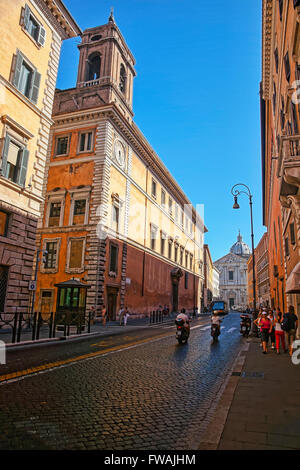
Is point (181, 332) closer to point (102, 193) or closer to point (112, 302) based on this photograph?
point (112, 302)

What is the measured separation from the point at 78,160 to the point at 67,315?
50.8 feet

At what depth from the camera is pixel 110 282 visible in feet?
80.6

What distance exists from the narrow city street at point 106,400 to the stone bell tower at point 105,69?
986 inches

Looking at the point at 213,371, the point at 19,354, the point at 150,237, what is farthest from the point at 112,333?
the point at 150,237

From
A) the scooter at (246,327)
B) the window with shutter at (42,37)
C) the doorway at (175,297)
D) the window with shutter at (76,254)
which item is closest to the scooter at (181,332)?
the scooter at (246,327)

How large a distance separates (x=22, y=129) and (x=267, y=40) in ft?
48.7

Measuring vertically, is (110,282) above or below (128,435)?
above

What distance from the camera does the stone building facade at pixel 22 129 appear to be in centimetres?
1501

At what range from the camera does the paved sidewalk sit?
136 inches

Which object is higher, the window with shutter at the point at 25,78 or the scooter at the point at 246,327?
the window with shutter at the point at 25,78

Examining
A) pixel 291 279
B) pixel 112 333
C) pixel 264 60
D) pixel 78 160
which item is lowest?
pixel 112 333

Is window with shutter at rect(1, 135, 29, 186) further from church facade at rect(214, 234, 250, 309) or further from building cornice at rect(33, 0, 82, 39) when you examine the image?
church facade at rect(214, 234, 250, 309)

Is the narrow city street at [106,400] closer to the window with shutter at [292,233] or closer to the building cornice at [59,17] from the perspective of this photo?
the window with shutter at [292,233]
